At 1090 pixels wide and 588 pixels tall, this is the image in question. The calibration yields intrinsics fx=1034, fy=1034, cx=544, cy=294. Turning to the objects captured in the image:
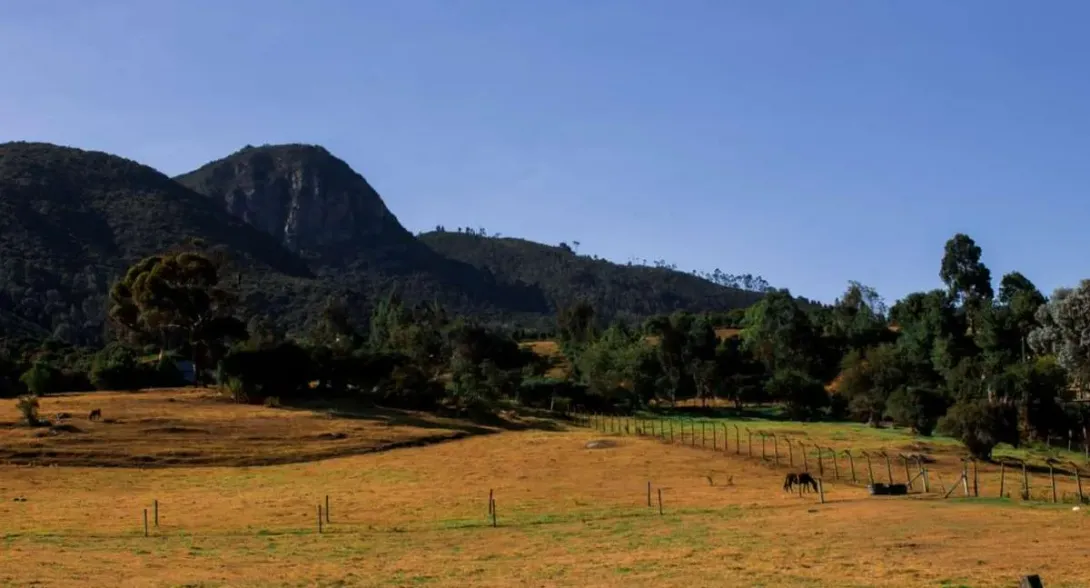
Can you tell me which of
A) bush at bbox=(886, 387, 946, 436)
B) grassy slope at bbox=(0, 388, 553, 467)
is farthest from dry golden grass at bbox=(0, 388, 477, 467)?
bush at bbox=(886, 387, 946, 436)

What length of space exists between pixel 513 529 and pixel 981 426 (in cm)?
4005

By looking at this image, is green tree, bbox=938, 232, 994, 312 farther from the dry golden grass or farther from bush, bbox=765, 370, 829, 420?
the dry golden grass

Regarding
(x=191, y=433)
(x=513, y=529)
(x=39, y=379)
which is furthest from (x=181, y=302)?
(x=513, y=529)

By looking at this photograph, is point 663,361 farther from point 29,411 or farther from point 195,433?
point 29,411

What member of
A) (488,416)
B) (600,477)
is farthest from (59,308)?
(600,477)

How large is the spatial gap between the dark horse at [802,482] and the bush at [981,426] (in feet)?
66.4

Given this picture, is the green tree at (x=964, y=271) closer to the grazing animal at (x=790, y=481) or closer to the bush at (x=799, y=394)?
the bush at (x=799, y=394)

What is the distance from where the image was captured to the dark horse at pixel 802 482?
4981 centimetres

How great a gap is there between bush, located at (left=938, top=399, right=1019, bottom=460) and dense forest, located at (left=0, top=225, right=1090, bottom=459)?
0.13m

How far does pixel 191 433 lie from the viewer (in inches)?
2817

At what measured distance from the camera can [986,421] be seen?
220 ft

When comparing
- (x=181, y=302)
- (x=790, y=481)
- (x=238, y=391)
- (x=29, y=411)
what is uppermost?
(x=181, y=302)

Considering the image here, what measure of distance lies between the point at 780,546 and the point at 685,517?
1009 centimetres

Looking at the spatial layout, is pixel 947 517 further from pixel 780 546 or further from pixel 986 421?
pixel 986 421
